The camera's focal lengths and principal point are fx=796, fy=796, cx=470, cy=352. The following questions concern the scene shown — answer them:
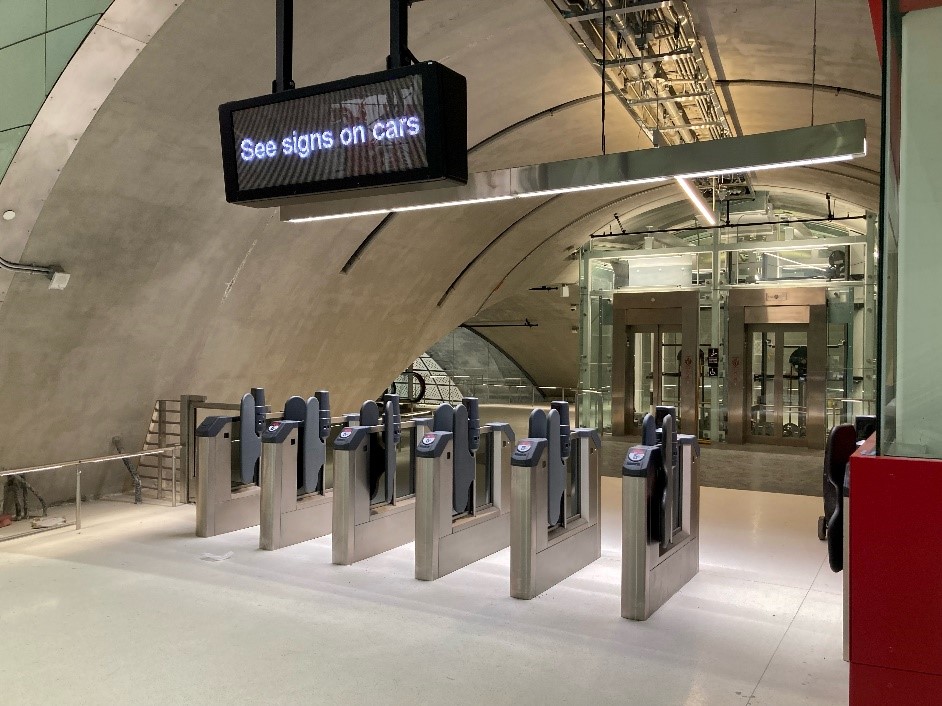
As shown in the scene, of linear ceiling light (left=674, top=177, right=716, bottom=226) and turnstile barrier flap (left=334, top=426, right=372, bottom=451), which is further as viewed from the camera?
linear ceiling light (left=674, top=177, right=716, bottom=226)

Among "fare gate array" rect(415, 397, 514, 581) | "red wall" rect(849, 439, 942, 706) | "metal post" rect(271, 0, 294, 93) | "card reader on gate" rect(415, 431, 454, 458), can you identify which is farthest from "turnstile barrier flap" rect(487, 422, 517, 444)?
A: "red wall" rect(849, 439, 942, 706)

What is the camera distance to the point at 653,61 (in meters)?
6.66

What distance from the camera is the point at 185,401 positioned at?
7.85 m

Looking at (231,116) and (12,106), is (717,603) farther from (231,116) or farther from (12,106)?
(12,106)

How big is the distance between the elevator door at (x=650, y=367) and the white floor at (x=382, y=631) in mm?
5952

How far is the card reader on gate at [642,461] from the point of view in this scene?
4.68 metres

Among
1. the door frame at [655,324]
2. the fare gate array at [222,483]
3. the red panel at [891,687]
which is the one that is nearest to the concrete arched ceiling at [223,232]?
the fare gate array at [222,483]

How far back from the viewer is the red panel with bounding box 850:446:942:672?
2.14 metres

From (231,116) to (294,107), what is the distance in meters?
0.43

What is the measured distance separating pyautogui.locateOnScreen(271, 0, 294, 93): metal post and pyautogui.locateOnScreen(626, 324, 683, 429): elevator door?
8.87m

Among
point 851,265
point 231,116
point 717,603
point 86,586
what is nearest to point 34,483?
point 86,586

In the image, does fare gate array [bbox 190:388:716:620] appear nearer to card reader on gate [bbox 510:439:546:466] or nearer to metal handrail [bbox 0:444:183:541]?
card reader on gate [bbox 510:439:546:466]

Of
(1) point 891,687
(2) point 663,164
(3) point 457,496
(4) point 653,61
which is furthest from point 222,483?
(1) point 891,687

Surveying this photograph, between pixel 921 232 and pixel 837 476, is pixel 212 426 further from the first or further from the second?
pixel 921 232
